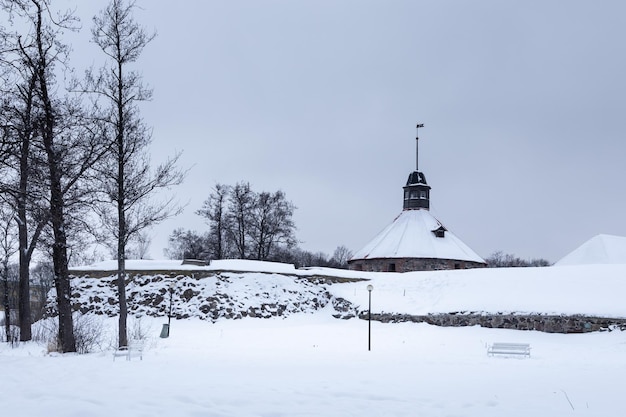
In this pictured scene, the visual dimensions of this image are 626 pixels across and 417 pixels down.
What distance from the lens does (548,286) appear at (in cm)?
2472

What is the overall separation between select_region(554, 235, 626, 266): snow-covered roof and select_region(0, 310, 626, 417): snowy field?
1786 cm

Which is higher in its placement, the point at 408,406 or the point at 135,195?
the point at 135,195

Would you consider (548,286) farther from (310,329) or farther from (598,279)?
(310,329)

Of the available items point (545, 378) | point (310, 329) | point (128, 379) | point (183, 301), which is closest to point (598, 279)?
point (310, 329)

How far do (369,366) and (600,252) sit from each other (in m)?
29.2

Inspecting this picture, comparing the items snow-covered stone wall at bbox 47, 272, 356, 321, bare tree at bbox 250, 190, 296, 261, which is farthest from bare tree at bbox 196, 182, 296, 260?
snow-covered stone wall at bbox 47, 272, 356, 321

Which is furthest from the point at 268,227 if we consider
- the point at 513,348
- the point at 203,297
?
the point at 513,348

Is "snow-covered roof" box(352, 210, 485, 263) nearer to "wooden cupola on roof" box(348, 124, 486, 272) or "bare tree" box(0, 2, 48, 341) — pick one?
"wooden cupola on roof" box(348, 124, 486, 272)

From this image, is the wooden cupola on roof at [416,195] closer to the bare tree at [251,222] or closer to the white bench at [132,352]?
the bare tree at [251,222]

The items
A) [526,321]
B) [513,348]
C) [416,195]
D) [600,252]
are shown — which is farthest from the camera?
[416,195]

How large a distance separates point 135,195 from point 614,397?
507 inches

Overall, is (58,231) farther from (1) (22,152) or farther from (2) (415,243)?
(2) (415,243)

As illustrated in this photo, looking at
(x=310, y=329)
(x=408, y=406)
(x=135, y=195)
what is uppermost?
(x=135, y=195)

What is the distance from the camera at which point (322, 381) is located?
35.0 feet
